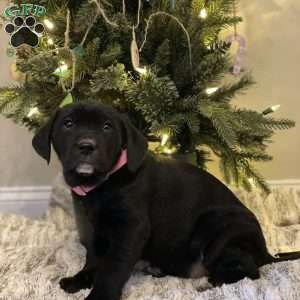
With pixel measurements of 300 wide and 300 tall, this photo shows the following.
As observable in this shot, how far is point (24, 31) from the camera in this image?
5.67ft

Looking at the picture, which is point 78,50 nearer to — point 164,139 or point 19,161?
point 164,139

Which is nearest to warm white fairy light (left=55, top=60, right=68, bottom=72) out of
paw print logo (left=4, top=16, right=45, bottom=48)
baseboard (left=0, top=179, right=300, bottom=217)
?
paw print logo (left=4, top=16, right=45, bottom=48)

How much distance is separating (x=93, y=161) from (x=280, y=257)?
0.69m

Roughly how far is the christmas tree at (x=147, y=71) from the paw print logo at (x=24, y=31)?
0.04 metres

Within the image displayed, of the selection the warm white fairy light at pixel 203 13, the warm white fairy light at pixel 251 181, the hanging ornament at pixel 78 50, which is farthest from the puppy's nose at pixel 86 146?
the warm white fairy light at pixel 251 181

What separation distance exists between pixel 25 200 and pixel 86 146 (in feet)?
4.46

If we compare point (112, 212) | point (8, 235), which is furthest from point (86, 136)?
point (8, 235)

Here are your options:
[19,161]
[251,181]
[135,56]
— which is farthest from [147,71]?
[19,161]

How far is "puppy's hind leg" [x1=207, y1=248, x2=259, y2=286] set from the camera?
1455mm

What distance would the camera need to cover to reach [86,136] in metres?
1.32

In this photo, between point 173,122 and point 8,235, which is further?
point 8,235

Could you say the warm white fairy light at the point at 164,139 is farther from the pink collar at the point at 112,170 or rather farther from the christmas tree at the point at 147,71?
the pink collar at the point at 112,170

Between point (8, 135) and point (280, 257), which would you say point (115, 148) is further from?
point (8, 135)

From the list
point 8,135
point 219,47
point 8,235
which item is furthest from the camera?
point 8,135
